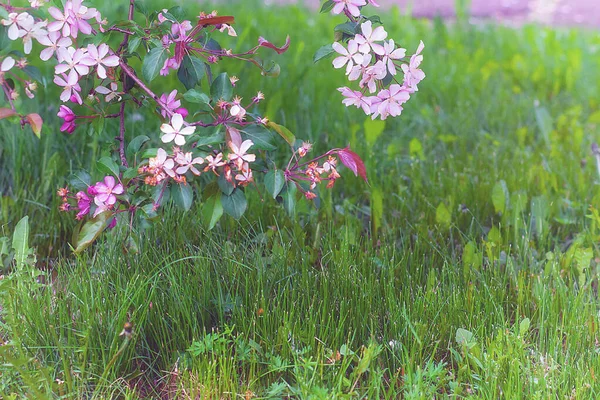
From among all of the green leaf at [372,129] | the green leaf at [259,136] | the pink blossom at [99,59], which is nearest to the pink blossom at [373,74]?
the green leaf at [259,136]

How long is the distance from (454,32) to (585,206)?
3255mm

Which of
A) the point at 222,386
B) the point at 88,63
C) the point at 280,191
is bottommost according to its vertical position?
the point at 222,386

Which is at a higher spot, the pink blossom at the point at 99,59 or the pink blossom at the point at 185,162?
the pink blossom at the point at 99,59

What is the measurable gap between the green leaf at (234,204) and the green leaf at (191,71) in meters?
0.30

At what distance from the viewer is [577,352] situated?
177 cm

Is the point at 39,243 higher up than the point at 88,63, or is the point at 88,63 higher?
the point at 88,63

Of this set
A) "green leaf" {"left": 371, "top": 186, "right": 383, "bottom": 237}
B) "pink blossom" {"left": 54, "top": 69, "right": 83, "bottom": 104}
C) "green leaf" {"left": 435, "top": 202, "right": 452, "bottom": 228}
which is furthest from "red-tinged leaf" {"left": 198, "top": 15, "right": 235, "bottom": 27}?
"green leaf" {"left": 435, "top": 202, "right": 452, "bottom": 228}

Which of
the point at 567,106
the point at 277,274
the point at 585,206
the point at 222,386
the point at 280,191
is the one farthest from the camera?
the point at 567,106

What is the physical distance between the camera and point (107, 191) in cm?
171

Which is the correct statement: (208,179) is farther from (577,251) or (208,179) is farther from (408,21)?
(408,21)

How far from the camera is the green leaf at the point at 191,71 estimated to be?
168cm

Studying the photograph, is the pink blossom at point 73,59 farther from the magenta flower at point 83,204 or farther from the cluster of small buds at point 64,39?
the magenta flower at point 83,204

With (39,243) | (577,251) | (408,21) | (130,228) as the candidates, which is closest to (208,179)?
(39,243)

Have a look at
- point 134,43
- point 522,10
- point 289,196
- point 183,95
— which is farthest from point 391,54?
point 522,10
